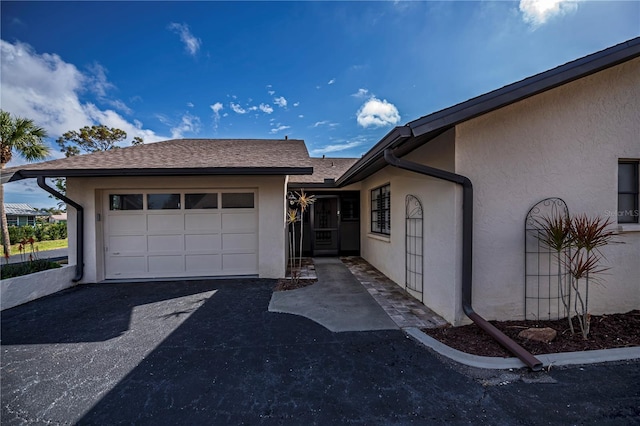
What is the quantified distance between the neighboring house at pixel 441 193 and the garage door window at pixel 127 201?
0.09ft

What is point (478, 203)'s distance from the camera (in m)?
3.84

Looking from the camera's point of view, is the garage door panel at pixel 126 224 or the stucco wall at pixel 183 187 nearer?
the stucco wall at pixel 183 187

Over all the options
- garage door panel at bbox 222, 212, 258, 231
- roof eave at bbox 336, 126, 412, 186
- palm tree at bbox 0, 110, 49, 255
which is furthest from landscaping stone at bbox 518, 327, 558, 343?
palm tree at bbox 0, 110, 49, 255

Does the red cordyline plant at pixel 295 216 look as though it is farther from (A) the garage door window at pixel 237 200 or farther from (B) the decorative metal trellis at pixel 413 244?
(B) the decorative metal trellis at pixel 413 244

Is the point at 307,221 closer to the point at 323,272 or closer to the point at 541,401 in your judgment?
the point at 323,272

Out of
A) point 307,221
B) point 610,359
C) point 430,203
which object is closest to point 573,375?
point 610,359

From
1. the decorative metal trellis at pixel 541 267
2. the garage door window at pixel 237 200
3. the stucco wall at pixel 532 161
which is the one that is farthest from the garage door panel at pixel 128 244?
the decorative metal trellis at pixel 541 267

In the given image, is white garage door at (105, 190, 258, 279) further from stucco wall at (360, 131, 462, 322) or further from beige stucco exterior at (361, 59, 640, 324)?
beige stucco exterior at (361, 59, 640, 324)

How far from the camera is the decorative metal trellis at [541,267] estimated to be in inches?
153

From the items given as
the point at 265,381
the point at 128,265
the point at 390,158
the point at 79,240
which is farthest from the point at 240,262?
the point at 390,158

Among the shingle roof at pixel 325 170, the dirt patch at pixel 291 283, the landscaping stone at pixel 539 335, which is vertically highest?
the shingle roof at pixel 325 170

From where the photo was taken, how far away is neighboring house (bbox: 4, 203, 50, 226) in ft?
96.6

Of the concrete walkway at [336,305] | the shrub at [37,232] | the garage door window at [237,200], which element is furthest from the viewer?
the shrub at [37,232]

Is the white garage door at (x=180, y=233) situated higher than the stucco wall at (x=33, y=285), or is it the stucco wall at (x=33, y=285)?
the white garage door at (x=180, y=233)
